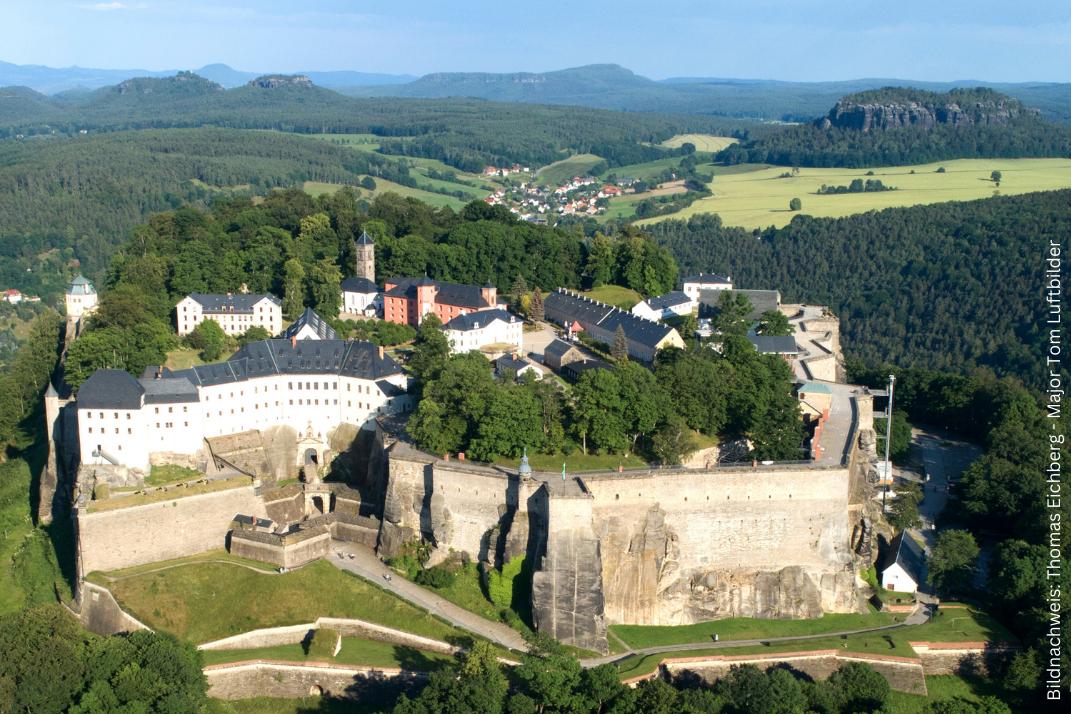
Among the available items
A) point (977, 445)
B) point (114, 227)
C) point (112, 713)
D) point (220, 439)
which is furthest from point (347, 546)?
point (114, 227)

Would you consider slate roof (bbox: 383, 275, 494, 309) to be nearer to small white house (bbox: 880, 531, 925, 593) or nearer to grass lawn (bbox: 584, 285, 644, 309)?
grass lawn (bbox: 584, 285, 644, 309)

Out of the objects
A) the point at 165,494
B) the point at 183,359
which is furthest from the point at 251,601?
the point at 183,359

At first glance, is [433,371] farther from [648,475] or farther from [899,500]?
[899,500]

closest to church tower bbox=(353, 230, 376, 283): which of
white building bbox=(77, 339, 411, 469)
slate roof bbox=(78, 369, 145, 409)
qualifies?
white building bbox=(77, 339, 411, 469)

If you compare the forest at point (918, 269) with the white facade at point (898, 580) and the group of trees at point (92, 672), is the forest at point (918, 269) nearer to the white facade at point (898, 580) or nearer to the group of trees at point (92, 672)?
the white facade at point (898, 580)

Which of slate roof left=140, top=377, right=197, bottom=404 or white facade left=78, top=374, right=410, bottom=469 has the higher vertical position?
slate roof left=140, top=377, right=197, bottom=404

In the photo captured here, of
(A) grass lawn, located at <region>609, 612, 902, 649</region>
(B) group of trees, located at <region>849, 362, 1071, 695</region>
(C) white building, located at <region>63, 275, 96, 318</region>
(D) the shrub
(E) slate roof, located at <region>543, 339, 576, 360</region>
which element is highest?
(C) white building, located at <region>63, 275, 96, 318</region>
